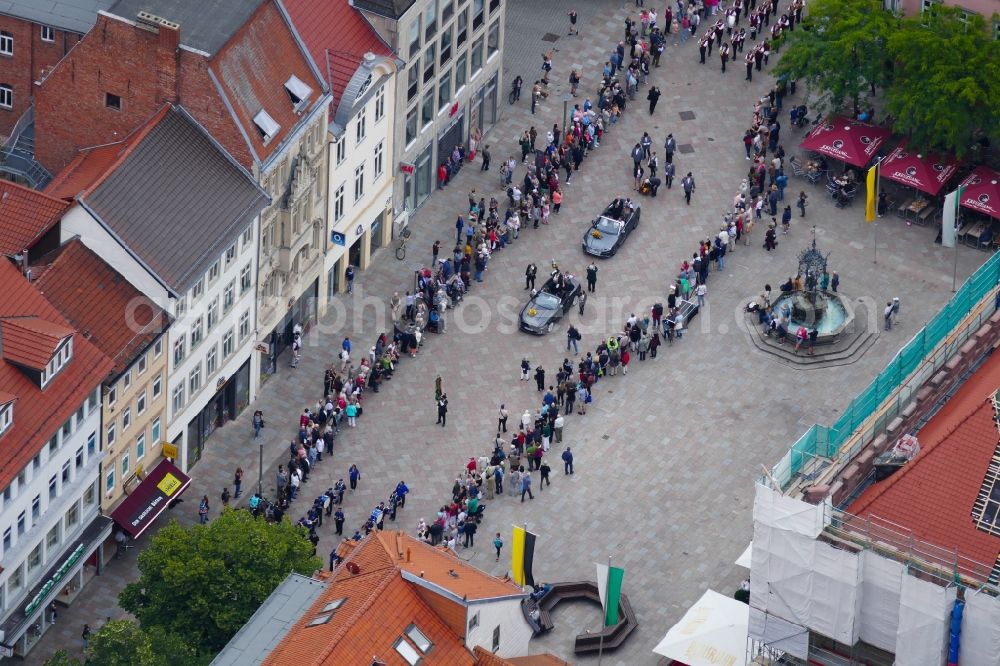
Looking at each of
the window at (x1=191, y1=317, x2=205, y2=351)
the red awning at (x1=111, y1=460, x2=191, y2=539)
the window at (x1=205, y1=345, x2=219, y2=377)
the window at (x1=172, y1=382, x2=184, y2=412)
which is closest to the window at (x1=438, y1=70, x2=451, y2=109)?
the window at (x1=205, y1=345, x2=219, y2=377)

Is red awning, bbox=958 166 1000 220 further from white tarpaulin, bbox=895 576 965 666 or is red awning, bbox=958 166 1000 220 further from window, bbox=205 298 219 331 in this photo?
white tarpaulin, bbox=895 576 965 666

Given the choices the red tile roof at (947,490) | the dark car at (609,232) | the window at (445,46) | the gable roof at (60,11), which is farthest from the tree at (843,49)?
the red tile roof at (947,490)

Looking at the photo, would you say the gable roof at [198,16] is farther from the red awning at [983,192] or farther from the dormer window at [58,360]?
the red awning at [983,192]

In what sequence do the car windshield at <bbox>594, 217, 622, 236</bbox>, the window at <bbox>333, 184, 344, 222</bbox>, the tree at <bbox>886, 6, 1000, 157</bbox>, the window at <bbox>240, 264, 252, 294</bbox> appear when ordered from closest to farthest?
the window at <bbox>240, 264, 252, 294</bbox>
the window at <bbox>333, 184, 344, 222</bbox>
the car windshield at <bbox>594, 217, 622, 236</bbox>
the tree at <bbox>886, 6, 1000, 157</bbox>

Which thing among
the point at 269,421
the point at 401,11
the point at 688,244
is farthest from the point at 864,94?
the point at 269,421

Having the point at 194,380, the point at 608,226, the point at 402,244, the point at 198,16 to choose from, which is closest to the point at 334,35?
the point at 198,16

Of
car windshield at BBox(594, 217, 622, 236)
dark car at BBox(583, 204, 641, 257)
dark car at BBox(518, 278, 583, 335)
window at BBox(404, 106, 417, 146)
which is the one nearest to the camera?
dark car at BBox(518, 278, 583, 335)
